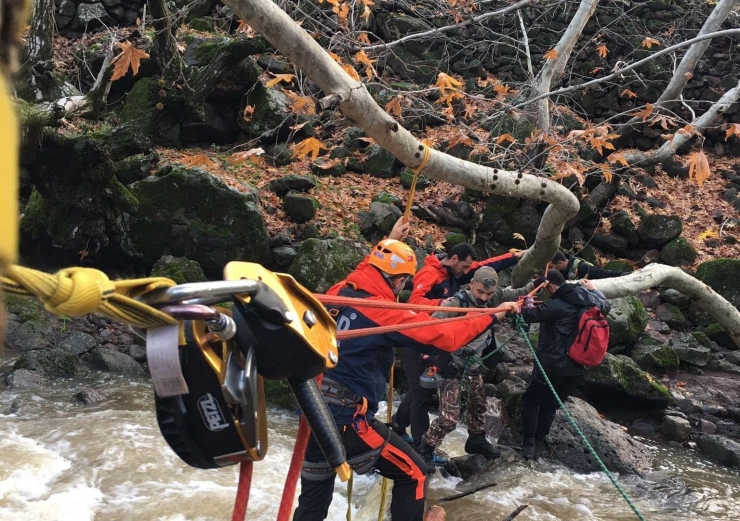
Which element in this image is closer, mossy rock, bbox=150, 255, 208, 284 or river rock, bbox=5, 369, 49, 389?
river rock, bbox=5, 369, 49, 389

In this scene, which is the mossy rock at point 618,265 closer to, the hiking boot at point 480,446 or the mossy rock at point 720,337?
the mossy rock at point 720,337

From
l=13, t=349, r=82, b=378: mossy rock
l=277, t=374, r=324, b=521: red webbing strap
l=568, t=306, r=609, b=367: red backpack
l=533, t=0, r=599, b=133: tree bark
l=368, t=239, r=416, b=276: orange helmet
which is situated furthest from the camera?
l=533, t=0, r=599, b=133: tree bark

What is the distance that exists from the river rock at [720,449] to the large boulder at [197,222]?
25.0ft

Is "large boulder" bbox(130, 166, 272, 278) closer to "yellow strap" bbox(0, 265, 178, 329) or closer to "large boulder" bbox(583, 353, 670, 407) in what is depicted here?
"large boulder" bbox(583, 353, 670, 407)

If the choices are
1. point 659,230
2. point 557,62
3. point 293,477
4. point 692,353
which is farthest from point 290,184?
point 293,477

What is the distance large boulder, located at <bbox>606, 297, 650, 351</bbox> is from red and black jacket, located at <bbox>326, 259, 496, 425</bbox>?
20.7 feet

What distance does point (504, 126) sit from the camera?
13273mm

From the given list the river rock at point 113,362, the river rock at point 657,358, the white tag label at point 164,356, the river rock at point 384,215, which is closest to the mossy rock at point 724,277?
the river rock at point 657,358

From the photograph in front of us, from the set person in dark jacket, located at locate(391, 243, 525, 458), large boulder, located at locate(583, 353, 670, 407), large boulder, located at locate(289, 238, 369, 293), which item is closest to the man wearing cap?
person in dark jacket, located at locate(391, 243, 525, 458)

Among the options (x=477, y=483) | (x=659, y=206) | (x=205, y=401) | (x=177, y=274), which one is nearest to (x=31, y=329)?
(x=177, y=274)

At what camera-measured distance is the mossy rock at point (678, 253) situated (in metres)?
12.5

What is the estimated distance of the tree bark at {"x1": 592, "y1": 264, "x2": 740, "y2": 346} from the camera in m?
6.49

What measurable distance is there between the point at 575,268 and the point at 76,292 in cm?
787

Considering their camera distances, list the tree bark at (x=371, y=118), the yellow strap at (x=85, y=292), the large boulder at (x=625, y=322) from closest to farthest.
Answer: the yellow strap at (x=85, y=292)
the tree bark at (x=371, y=118)
the large boulder at (x=625, y=322)
